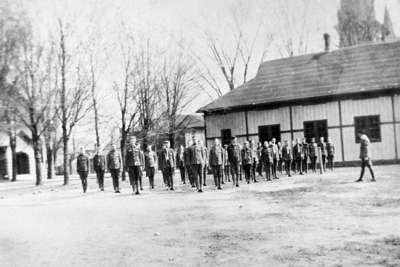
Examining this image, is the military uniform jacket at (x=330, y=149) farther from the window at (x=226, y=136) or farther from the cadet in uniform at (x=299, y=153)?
the window at (x=226, y=136)

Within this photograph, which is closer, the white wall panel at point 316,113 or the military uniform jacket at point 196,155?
the military uniform jacket at point 196,155

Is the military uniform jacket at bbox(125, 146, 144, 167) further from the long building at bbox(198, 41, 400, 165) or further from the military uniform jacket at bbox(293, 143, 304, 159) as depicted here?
the long building at bbox(198, 41, 400, 165)

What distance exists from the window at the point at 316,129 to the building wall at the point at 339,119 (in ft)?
0.62

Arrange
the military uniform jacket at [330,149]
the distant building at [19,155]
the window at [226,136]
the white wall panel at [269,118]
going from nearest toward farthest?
the military uniform jacket at [330,149], the white wall panel at [269,118], the window at [226,136], the distant building at [19,155]

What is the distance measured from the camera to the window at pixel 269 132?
81.7ft

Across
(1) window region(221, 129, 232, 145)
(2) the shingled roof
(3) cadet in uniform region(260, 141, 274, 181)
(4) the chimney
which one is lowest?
(3) cadet in uniform region(260, 141, 274, 181)

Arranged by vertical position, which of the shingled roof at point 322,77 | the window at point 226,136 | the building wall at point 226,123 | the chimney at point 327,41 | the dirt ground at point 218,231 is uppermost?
the chimney at point 327,41

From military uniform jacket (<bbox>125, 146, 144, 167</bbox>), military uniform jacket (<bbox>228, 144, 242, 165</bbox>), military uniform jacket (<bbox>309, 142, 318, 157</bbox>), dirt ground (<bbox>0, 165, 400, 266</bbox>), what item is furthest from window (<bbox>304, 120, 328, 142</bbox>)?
military uniform jacket (<bbox>125, 146, 144, 167</bbox>)

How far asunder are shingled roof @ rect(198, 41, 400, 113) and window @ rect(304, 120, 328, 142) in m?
1.34

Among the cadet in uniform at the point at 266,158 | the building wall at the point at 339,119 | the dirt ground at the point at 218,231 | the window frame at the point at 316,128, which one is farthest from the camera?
the window frame at the point at 316,128

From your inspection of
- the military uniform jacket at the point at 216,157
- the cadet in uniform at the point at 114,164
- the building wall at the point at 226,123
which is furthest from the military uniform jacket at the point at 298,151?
the cadet in uniform at the point at 114,164

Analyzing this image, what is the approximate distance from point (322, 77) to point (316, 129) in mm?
3187

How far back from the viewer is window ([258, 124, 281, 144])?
2489 centimetres

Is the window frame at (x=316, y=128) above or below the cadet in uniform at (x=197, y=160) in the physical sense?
above
